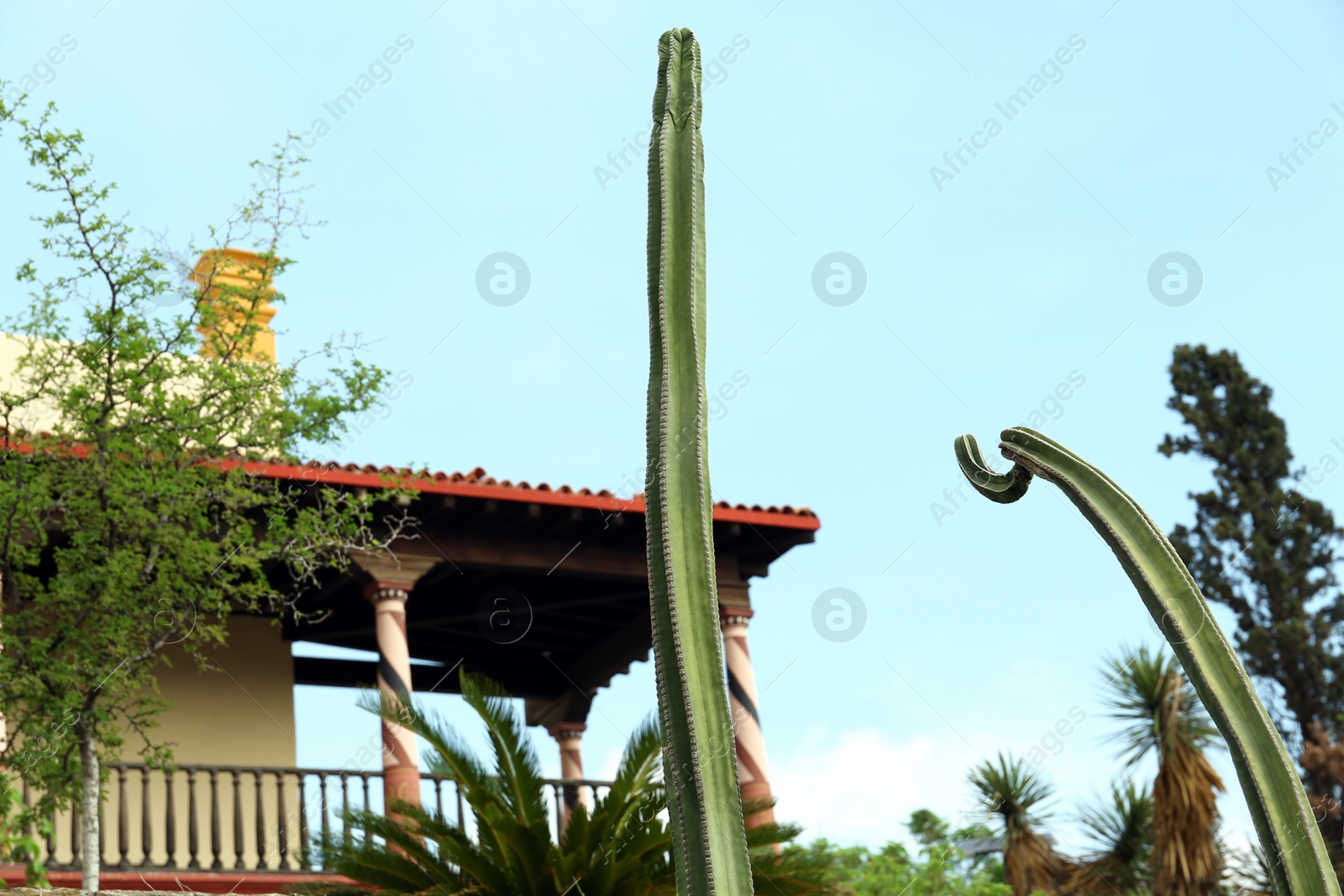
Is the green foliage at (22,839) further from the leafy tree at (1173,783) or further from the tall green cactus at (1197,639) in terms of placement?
the leafy tree at (1173,783)

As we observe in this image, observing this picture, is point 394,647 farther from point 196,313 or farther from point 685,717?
point 685,717

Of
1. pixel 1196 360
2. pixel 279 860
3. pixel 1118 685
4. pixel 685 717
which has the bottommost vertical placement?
pixel 685 717

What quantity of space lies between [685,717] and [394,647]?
8.04m

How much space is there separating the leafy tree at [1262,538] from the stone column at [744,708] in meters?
16.0

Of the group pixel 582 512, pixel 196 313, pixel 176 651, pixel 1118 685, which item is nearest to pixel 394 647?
pixel 582 512

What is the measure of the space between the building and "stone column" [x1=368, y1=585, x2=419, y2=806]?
14mm

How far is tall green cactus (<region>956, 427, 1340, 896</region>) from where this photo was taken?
383cm

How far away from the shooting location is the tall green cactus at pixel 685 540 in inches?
142

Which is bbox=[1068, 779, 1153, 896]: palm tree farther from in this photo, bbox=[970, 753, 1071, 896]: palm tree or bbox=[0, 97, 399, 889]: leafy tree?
bbox=[0, 97, 399, 889]: leafy tree

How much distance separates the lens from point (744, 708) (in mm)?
12273

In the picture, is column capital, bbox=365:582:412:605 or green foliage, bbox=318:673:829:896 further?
column capital, bbox=365:582:412:605

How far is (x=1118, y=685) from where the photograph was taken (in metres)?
14.6

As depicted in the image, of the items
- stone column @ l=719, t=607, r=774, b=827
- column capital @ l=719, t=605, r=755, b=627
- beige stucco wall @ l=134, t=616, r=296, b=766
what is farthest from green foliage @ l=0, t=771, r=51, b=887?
column capital @ l=719, t=605, r=755, b=627

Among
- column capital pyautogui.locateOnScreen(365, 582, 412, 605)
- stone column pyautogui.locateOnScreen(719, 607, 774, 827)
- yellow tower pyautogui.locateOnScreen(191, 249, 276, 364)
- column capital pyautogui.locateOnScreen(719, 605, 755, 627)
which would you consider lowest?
stone column pyautogui.locateOnScreen(719, 607, 774, 827)
